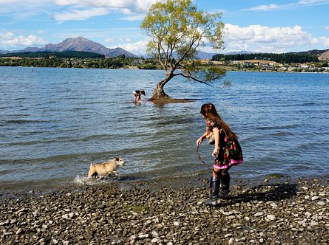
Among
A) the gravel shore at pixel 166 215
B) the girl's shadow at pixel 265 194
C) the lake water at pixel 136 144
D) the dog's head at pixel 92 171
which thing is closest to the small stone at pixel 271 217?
the gravel shore at pixel 166 215

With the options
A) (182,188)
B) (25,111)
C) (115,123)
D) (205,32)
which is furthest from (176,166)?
(205,32)

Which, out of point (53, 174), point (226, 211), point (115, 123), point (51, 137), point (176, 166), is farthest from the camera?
point (115, 123)

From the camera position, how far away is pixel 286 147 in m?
20.6

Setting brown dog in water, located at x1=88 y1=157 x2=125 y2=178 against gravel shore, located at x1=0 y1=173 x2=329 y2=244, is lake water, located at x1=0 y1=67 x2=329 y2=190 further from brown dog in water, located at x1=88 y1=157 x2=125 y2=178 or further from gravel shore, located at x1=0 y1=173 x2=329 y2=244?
gravel shore, located at x1=0 y1=173 x2=329 y2=244

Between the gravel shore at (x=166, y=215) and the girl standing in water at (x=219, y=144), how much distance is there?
2.64 feet

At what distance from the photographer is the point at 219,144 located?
A: 10852 mm

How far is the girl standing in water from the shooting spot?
10797 mm

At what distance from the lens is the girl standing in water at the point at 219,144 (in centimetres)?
1080

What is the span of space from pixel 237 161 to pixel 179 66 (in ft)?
Answer: 130

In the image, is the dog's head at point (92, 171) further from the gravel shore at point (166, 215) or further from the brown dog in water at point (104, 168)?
the gravel shore at point (166, 215)

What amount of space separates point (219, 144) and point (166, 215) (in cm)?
274

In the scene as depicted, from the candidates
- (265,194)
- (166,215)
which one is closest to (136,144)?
(265,194)

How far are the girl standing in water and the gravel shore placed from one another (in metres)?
0.81

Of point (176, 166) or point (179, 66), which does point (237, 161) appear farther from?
point (179, 66)
